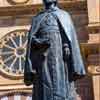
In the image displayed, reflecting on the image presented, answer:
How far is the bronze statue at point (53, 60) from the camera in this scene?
582cm

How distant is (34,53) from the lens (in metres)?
6.00

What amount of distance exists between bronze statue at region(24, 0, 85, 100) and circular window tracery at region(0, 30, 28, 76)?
9816 mm

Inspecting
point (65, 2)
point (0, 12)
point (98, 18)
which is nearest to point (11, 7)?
point (0, 12)

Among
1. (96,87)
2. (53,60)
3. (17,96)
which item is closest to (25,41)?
(17,96)

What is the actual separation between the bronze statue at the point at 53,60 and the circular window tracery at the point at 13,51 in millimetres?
9816

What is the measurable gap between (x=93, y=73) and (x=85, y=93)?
29.9 inches

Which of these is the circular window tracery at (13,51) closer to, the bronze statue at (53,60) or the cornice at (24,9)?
the cornice at (24,9)

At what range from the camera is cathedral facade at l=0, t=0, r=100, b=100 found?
15.0 meters

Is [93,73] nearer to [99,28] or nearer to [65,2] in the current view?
[99,28]

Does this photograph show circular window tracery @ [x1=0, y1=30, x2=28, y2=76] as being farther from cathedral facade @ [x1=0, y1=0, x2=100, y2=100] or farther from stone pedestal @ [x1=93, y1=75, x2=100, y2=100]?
stone pedestal @ [x1=93, y1=75, x2=100, y2=100]

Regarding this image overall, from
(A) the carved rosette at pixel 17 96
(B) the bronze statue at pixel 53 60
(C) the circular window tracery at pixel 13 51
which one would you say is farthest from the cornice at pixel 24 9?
(B) the bronze statue at pixel 53 60

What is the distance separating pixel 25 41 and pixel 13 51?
41 cm

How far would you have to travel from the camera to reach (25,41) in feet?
53.4

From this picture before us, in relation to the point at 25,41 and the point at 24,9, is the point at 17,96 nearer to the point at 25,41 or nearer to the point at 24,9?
the point at 25,41
